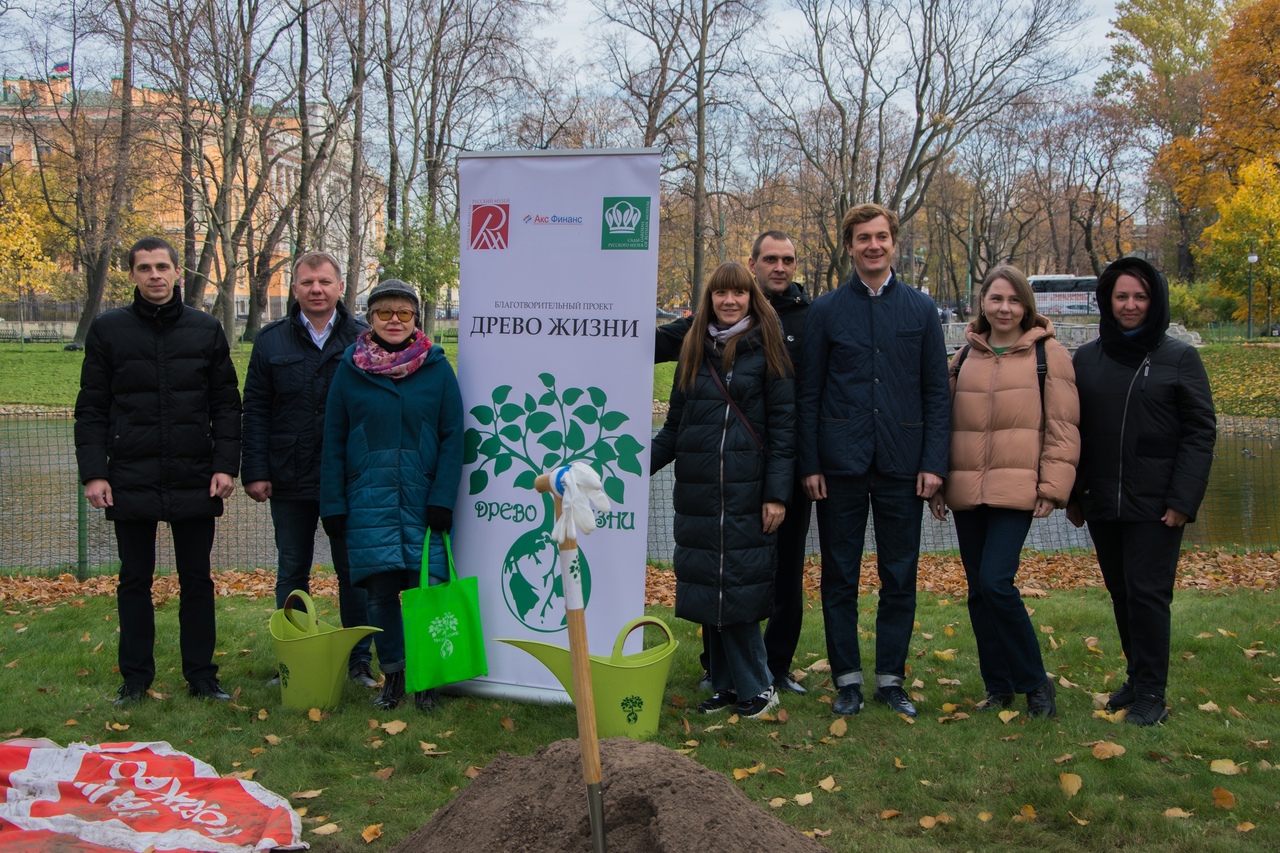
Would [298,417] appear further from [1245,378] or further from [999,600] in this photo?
[1245,378]

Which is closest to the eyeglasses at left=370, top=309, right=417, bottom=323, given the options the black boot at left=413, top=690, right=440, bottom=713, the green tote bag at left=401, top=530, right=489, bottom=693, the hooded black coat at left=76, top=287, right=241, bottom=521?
the hooded black coat at left=76, top=287, right=241, bottom=521

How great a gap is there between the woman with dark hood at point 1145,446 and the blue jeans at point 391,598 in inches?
120

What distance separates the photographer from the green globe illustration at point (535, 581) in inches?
191

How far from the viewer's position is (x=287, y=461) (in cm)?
496

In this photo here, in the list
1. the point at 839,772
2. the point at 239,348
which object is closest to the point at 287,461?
the point at 839,772

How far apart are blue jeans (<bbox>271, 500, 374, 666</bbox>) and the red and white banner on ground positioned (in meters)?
1.25

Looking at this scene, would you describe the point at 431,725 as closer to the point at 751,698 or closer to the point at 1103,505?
the point at 751,698

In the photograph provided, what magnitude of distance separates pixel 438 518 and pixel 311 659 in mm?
886

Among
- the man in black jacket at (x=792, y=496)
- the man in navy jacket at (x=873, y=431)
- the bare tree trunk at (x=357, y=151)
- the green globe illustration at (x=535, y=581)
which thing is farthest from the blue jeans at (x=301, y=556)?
the bare tree trunk at (x=357, y=151)

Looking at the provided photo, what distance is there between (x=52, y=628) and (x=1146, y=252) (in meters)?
62.0

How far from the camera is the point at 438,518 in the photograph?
4.64 meters

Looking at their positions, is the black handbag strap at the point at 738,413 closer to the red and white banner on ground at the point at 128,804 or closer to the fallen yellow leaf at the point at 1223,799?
the fallen yellow leaf at the point at 1223,799

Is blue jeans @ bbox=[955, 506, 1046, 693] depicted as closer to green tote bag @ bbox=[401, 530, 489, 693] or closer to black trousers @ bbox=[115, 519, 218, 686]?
green tote bag @ bbox=[401, 530, 489, 693]

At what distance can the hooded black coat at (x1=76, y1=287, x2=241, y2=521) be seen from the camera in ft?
15.1
